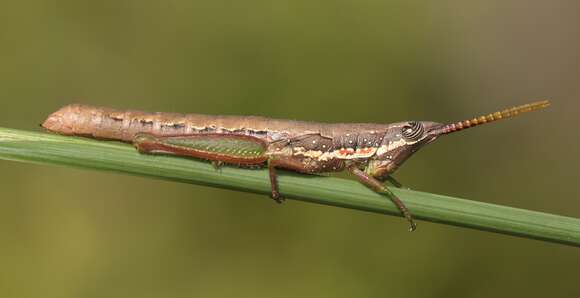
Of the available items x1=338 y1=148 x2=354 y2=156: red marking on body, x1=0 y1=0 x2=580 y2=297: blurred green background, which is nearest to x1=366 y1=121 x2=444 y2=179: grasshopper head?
x1=338 y1=148 x2=354 y2=156: red marking on body

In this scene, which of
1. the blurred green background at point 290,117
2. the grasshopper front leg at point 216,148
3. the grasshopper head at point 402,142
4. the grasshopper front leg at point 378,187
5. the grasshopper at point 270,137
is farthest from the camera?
the blurred green background at point 290,117

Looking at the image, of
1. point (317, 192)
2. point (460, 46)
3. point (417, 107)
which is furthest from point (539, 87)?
point (317, 192)

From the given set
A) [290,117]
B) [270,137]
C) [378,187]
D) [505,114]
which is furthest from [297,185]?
[290,117]

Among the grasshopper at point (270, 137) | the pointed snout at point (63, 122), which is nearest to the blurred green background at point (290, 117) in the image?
the grasshopper at point (270, 137)

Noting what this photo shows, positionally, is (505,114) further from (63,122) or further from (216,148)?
(63,122)

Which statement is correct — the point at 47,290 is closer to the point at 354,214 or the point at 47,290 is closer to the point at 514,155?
the point at 354,214

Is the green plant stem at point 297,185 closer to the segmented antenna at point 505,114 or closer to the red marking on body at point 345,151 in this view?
the segmented antenna at point 505,114
